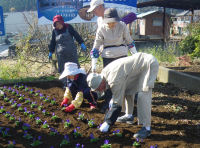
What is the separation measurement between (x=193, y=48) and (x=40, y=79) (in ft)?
15.4

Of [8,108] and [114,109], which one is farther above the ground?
[114,109]

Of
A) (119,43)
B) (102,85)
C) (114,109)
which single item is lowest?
(114,109)

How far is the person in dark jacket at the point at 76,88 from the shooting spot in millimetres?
3949

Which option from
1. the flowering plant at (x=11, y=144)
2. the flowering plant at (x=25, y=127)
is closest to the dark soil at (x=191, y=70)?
the flowering plant at (x=25, y=127)

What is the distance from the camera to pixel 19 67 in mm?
6539

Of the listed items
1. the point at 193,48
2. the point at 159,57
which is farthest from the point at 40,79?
the point at 193,48

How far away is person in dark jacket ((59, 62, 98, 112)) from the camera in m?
3.95

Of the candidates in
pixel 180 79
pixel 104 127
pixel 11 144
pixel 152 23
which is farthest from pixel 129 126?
pixel 152 23

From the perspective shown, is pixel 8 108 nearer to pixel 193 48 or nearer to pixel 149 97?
pixel 149 97

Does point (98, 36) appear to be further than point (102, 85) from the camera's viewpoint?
Yes

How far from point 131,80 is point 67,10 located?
4.56 m

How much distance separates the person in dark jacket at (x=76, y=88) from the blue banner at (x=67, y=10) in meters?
3.04

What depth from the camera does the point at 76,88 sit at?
428 centimetres

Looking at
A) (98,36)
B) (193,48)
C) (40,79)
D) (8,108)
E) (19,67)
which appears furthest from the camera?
(193,48)
